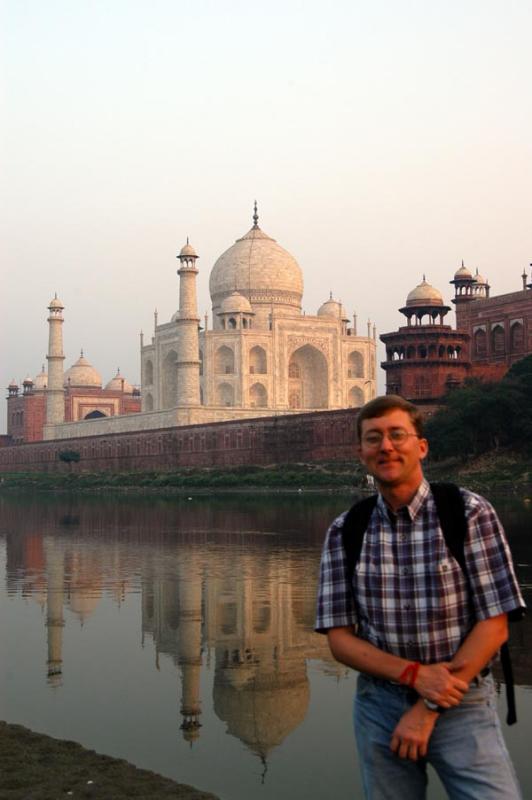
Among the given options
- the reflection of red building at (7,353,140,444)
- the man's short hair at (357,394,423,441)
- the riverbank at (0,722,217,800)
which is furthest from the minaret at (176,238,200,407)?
the man's short hair at (357,394,423,441)

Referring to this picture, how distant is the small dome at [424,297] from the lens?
41.6 metres

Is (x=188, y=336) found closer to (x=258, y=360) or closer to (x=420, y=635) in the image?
(x=258, y=360)

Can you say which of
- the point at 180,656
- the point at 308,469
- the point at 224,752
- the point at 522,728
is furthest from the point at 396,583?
the point at 308,469

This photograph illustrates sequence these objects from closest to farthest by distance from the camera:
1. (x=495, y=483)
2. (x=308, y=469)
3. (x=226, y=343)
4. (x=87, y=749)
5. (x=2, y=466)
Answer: (x=87, y=749), (x=495, y=483), (x=308, y=469), (x=226, y=343), (x=2, y=466)

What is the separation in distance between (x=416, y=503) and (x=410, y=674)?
0.43 metres

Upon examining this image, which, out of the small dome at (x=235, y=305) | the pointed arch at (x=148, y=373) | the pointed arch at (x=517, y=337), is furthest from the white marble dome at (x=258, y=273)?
the pointed arch at (x=517, y=337)

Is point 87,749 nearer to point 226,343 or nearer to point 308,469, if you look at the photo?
point 308,469

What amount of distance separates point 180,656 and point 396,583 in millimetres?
5501

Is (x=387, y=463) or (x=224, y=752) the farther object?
(x=224, y=752)

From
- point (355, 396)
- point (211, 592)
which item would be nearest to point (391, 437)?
point (211, 592)

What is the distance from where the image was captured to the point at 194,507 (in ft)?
95.3

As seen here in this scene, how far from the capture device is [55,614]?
32.9 feet

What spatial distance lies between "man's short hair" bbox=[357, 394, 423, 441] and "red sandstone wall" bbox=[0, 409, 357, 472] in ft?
106

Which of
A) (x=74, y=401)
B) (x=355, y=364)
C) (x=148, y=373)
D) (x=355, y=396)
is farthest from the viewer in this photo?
(x=74, y=401)
